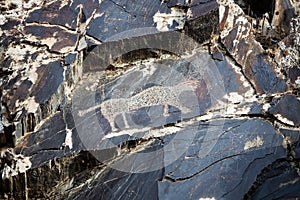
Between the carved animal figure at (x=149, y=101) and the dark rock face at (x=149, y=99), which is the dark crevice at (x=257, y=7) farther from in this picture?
the carved animal figure at (x=149, y=101)

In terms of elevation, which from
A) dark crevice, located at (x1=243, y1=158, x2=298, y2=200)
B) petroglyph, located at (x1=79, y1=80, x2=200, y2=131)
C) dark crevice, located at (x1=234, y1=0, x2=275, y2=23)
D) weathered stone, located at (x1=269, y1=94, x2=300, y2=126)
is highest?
dark crevice, located at (x1=234, y1=0, x2=275, y2=23)

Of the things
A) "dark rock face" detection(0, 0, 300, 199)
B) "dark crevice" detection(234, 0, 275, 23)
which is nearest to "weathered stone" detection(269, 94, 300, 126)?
"dark rock face" detection(0, 0, 300, 199)

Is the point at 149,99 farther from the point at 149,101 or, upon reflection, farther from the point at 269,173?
the point at 269,173

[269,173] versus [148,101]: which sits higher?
[148,101]

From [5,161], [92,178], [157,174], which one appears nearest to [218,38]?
[157,174]

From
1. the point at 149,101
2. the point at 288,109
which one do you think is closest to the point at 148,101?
the point at 149,101

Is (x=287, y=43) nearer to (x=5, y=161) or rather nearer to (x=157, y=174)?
(x=157, y=174)

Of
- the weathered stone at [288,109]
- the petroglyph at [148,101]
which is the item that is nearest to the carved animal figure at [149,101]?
the petroglyph at [148,101]

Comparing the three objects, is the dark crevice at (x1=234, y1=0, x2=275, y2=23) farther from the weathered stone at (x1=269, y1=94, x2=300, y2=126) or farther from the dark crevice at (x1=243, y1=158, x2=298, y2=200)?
the dark crevice at (x1=243, y1=158, x2=298, y2=200)
